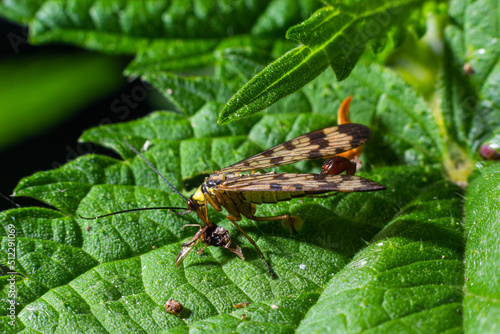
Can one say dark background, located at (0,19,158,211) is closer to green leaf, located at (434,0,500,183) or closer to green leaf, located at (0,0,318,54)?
green leaf, located at (0,0,318,54)

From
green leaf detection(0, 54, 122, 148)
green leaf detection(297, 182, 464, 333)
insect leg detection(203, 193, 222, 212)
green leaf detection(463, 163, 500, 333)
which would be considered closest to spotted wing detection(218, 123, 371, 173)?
insect leg detection(203, 193, 222, 212)

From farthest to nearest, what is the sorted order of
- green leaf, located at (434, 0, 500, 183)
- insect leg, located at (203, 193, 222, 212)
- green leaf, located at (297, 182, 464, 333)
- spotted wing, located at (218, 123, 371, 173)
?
green leaf, located at (434, 0, 500, 183) < spotted wing, located at (218, 123, 371, 173) < insect leg, located at (203, 193, 222, 212) < green leaf, located at (297, 182, 464, 333)

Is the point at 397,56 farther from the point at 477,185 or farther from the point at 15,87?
the point at 15,87

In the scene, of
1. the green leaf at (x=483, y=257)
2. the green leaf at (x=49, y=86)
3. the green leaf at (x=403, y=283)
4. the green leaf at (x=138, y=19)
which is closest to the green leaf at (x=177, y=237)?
the green leaf at (x=403, y=283)

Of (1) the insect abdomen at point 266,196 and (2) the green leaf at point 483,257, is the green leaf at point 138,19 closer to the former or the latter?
(1) the insect abdomen at point 266,196

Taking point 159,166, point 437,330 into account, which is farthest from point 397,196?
point 159,166

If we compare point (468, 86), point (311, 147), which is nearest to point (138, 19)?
point (311, 147)
